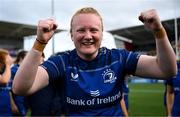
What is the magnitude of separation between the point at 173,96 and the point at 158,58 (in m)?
3.70

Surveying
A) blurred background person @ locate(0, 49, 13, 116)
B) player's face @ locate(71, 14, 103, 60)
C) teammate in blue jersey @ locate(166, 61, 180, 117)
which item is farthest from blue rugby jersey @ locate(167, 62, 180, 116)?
player's face @ locate(71, 14, 103, 60)

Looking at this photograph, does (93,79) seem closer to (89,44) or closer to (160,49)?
(89,44)

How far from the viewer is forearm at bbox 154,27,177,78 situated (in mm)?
2703

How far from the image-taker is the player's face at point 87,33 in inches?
111

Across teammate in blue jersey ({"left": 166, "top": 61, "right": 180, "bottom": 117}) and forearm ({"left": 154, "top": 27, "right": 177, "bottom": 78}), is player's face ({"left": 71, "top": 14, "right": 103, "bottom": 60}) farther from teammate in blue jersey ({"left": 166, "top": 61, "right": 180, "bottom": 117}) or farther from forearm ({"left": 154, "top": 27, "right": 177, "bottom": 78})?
teammate in blue jersey ({"left": 166, "top": 61, "right": 180, "bottom": 117})

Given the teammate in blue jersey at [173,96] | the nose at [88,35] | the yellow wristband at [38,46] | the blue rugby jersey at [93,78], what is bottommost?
the teammate in blue jersey at [173,96]

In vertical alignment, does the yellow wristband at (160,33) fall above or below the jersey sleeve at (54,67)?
above

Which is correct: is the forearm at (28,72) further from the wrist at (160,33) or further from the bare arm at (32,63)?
the wrist at (160,33)

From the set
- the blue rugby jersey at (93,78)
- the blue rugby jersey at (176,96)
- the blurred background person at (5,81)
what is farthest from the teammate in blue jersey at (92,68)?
the blurred background person at (5,81)

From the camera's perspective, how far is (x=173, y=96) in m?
6.38

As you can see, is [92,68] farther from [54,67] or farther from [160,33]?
[160,33]

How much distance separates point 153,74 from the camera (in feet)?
9.53

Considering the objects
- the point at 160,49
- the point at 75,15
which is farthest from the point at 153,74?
the point at 75,15

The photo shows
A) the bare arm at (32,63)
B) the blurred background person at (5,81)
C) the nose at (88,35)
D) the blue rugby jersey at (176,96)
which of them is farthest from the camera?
the blurred background person at (5,81)
